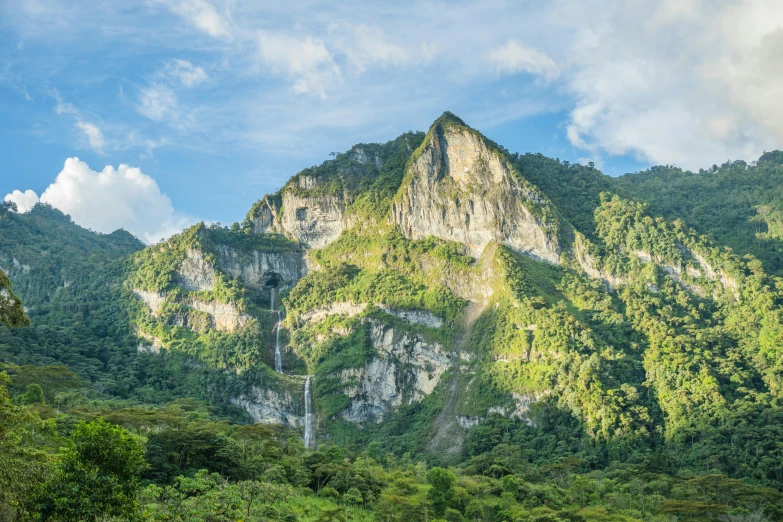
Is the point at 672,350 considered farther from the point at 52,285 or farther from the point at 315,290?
the point at 52,285

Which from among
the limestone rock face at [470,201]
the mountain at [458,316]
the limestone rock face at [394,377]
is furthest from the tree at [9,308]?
the limestone rock face at [470,201]

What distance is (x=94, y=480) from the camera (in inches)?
1032

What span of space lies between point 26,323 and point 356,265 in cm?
10303

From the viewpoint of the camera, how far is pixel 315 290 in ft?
406

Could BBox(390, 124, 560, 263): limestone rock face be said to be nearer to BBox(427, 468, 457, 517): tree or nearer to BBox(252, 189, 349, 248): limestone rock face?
BBox(252, 189, 349, 248): limestone rock face

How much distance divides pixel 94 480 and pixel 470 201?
102m

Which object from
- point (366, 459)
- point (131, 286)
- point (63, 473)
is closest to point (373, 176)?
point (131, 286)

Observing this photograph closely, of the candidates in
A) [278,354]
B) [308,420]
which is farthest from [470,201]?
[308,420]

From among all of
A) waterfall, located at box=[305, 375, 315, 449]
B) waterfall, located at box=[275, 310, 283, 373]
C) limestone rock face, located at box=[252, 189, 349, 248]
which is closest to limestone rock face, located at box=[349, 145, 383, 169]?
limestone rock face, located at box=[252, 189, 349, 248]

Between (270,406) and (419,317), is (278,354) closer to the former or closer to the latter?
(270,406)

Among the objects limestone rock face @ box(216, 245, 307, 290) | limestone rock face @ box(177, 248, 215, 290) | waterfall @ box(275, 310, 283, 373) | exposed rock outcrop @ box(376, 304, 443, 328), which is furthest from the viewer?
limestone rock face @ box(216, 245, 307, 290)

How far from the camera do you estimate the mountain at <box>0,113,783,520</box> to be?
265ft

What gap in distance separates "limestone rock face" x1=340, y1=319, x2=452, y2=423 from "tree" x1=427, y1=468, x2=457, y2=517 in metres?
50.6

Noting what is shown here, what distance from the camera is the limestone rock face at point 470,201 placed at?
11981 centimetres
